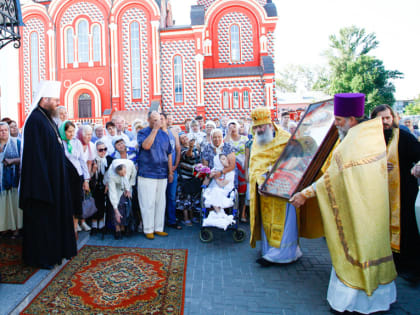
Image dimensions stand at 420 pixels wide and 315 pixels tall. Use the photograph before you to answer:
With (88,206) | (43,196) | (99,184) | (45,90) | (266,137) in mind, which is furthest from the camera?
(99,184)

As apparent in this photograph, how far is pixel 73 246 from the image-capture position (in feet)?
12.4

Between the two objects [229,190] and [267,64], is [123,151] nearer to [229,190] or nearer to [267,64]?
[229,190]

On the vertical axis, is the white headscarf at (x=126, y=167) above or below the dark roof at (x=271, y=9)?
below

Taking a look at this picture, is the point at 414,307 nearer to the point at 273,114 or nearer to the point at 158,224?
the point at 158,224

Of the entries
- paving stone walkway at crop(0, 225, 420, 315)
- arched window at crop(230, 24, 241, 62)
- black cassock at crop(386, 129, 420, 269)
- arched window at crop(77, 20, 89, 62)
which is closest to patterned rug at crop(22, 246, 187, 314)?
paving stone walkway at crop(0, 225, 420, 315)

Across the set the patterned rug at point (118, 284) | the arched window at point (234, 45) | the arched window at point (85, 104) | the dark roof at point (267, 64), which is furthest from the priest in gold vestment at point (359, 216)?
the arched window at point (85, 104)

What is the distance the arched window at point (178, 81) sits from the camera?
66.5ft

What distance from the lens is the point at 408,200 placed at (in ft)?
11.8

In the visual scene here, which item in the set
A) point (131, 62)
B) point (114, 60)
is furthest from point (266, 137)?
point (114, 60)

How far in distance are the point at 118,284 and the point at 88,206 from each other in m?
1.64

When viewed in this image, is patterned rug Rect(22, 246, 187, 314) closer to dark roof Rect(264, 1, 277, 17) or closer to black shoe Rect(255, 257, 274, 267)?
black shoe Rect(255, 257, 274, 267)

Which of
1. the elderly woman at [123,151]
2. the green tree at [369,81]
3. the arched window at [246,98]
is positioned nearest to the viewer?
the elderly woman at [123,151]

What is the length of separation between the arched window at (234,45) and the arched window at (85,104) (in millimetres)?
10507

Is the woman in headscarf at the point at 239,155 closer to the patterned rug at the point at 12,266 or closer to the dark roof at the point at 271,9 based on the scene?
the patterned rug at the point at 12,266
